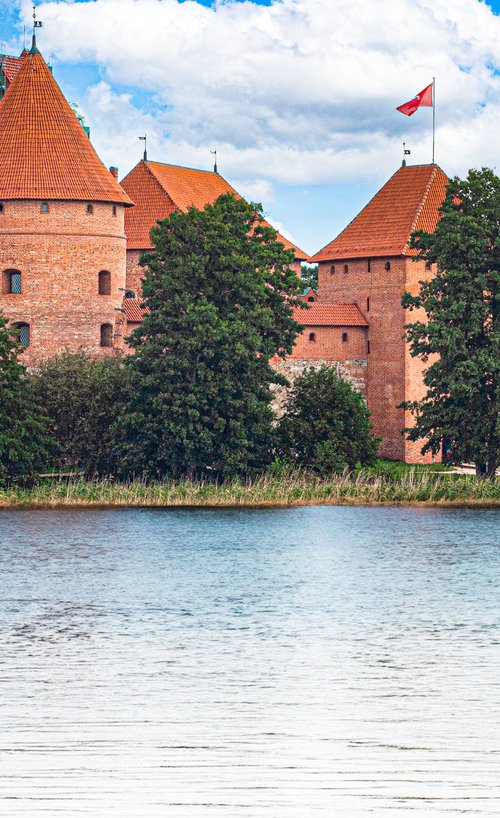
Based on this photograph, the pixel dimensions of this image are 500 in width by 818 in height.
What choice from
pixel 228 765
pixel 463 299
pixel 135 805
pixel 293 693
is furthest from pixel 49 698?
pixel 463 299

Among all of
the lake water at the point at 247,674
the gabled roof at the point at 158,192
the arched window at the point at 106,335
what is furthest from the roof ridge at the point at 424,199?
the lake water at the point at 247,674

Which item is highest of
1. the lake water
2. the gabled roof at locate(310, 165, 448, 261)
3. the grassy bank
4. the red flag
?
the red flag

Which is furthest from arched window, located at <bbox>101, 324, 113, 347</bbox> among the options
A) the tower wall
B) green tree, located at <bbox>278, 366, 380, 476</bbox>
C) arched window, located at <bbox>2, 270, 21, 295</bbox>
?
green tree, located at <bbox>278, 366, 380, 476</bbox>

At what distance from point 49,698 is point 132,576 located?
13971 mm

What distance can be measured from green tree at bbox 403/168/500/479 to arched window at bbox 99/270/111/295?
13.4m

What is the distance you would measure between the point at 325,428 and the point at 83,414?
21.4ft

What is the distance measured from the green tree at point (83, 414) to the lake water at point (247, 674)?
672cm

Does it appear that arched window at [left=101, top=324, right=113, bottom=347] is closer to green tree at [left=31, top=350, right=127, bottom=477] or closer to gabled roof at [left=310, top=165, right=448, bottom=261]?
green tree at [left=31, top=350, right=127, bottom=477]

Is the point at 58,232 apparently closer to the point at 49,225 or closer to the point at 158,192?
the point at 49,225

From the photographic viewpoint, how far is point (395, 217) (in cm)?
6316

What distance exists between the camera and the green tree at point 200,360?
42.4 m

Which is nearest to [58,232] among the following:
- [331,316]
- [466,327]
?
[331,316]

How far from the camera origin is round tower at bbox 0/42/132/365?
172 feet

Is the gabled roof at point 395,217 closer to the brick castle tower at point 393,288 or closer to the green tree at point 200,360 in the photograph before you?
the brick castle tower at point 393,288
